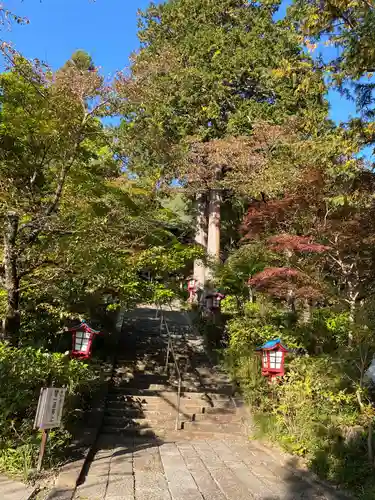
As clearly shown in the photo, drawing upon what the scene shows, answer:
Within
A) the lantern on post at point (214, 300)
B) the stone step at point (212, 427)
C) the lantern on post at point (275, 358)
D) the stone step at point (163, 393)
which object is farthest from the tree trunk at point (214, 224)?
the lantern on post at point (275, 358)

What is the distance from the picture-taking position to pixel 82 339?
737cm

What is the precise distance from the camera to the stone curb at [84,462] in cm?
467

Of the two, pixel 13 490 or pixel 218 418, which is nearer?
pixel 13 490

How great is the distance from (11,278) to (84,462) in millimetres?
2692

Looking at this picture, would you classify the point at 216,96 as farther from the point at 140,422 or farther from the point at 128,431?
the point at 128,431

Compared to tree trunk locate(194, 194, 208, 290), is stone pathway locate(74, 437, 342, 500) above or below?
below

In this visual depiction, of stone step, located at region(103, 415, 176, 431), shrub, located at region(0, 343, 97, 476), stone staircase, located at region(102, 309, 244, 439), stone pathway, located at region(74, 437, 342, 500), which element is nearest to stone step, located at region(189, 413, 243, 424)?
stone staircase, located at region(102, 309, 244, 439)

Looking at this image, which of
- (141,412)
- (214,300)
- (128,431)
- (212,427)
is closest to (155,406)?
(141,412)

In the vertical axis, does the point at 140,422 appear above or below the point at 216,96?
below

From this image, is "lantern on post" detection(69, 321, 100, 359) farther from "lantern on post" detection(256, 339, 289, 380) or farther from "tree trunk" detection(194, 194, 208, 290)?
"tree trunk" detection(194, 194, 208, 290)

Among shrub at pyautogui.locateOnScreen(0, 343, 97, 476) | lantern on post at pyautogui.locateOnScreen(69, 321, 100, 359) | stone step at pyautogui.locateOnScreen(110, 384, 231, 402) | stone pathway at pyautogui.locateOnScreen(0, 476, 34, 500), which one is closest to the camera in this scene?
stone pathway at pyautogui.locateOnScreen(0, 476, 34, 500)

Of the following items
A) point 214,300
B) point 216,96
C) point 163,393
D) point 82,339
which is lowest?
point 163,393

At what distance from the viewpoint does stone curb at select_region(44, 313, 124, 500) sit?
4.67 meters

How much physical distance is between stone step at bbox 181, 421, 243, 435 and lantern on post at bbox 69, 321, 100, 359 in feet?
8.68
